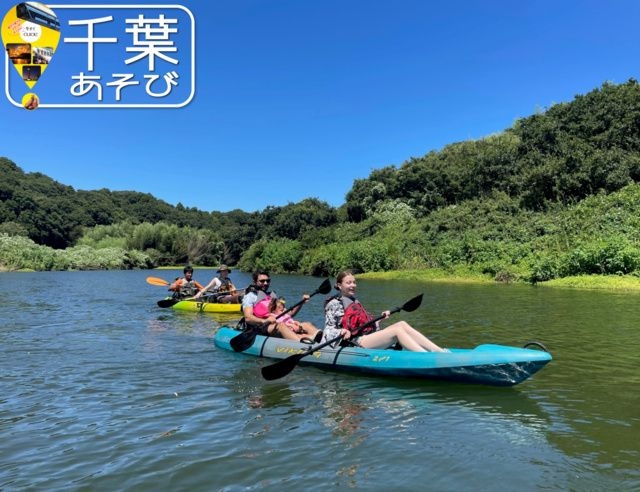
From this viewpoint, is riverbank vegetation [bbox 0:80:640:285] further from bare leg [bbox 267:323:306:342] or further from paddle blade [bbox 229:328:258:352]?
paddle blade [bbox 229:328:258:352]

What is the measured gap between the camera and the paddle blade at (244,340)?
8625 millimetres

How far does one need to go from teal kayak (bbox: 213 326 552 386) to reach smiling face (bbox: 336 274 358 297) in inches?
30.4

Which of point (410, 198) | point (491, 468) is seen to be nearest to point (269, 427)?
point (491, 468)

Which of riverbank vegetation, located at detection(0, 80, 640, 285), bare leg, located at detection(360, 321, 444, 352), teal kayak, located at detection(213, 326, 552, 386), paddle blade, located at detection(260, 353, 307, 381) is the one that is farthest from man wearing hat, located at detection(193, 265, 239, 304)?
riverbank vegetation, located at detection(0, 80, 640, 285)

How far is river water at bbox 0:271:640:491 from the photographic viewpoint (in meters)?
3.97

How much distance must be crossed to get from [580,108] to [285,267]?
26.7 metres

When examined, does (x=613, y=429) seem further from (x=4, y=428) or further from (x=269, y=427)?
(x=4, y=428)

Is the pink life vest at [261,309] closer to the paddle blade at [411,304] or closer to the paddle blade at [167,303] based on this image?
the paddle blade at [411,304]

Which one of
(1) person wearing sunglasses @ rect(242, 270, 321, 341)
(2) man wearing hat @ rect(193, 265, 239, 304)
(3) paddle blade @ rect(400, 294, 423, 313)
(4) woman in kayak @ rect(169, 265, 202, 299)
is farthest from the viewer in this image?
(4) woman in kayak @ rect(169, 265, 202, 299)

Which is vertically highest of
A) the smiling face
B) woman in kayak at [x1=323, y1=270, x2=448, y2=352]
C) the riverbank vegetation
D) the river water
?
the riverbank vegetation

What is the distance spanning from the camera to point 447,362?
20.8ft

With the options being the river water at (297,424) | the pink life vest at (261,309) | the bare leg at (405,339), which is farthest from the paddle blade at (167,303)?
the bare leg at (405,339)

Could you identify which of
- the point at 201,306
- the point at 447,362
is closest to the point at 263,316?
the point at 447,362

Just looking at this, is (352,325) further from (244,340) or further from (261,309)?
(244,340)
